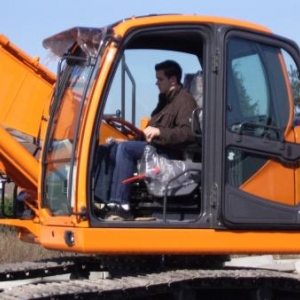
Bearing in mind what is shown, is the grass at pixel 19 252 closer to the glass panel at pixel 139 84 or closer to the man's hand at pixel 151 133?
the glass panel at pixel 139 84

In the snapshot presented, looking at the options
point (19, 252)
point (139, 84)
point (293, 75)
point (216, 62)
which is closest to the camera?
point (216, 62)

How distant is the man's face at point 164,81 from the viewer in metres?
7.23

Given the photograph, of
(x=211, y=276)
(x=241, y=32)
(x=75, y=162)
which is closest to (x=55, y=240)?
(x=75, y=162)

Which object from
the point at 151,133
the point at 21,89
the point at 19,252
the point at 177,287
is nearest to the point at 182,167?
the point at 151,133

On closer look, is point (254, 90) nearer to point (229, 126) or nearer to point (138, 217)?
point (229, 126)

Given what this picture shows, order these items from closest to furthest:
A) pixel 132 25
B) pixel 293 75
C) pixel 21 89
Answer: pixel 132 25, pixel 293 75, pixel 21 89

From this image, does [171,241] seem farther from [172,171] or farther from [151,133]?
[151,133]

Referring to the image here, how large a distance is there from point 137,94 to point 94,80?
38.8 inches

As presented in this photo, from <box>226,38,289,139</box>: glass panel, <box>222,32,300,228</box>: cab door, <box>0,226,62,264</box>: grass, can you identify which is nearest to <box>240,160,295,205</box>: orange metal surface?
<box>222,32,300,228</box>: cab door

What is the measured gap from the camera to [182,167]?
6809mm

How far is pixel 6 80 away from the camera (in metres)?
8.26

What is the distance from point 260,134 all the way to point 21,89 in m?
2.53

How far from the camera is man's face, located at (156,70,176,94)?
23.7 feet

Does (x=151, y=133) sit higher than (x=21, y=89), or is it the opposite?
(x=21, y=89)
